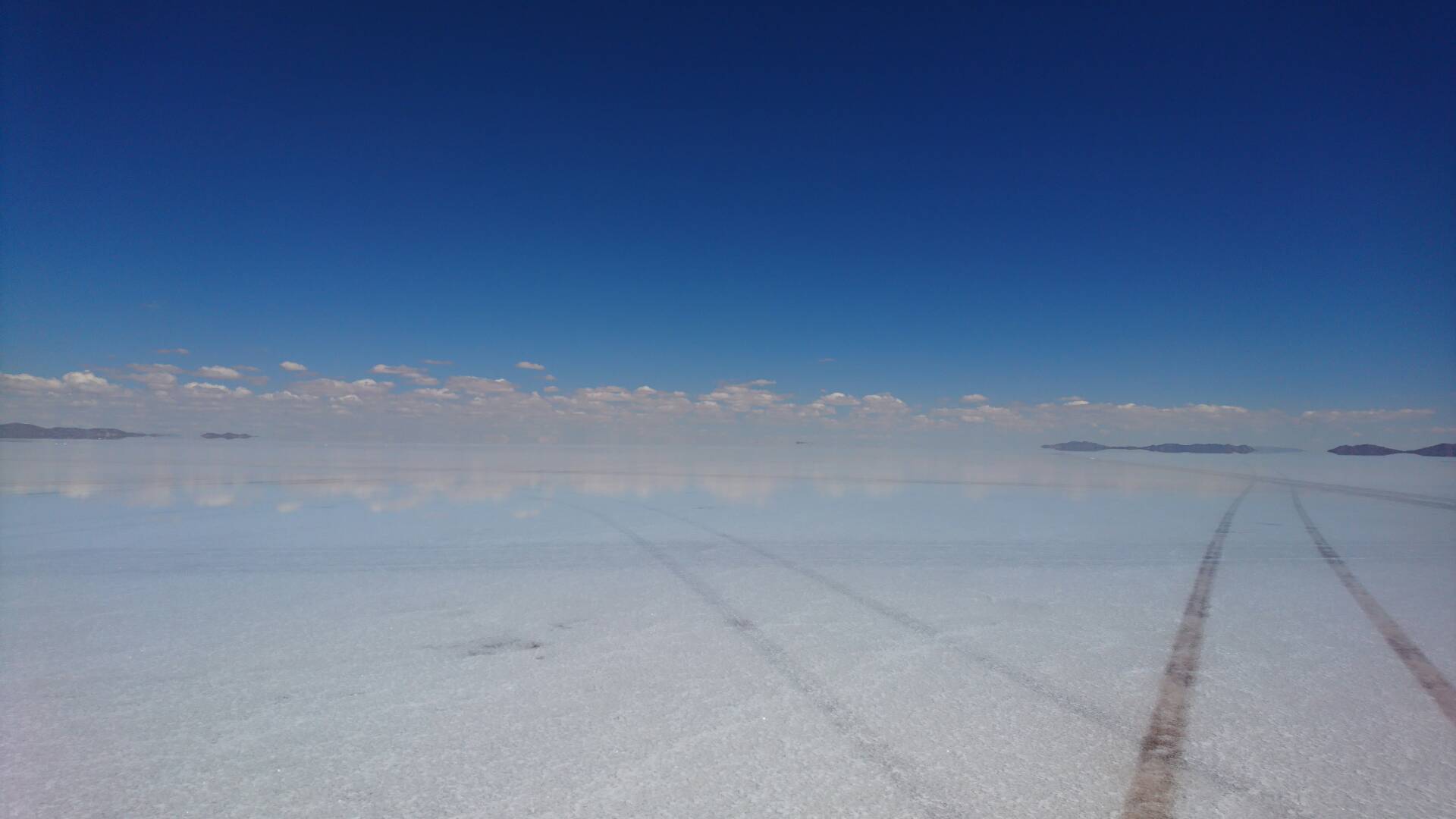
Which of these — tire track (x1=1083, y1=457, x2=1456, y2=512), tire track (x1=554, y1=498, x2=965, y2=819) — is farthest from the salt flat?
tire track (x1=1083, y1=457, x2=1456, y2=512)

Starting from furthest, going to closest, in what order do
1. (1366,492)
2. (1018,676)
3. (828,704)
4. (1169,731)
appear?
(1366,492) → (1018,676) → (828,704) → (1169,731)

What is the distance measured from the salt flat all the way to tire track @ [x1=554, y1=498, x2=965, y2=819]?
0.06 ft

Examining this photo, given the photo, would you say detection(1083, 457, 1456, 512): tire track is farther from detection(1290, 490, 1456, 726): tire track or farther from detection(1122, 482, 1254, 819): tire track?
detection(1122, 482, 1254, 819): tire track

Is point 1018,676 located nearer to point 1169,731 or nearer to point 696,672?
point 1169,731

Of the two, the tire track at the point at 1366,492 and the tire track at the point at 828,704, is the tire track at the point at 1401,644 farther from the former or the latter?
the tire track at the point at 1366,492

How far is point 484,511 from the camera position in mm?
11648

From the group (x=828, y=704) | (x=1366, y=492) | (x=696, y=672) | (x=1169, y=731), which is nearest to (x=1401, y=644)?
(x=1169, y=731)

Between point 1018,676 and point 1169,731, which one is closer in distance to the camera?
point 1169,731

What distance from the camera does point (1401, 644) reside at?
15.9 feet

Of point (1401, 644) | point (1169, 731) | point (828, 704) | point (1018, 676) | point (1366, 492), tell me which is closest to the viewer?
point (1169, 731)

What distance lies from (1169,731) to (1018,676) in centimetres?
84

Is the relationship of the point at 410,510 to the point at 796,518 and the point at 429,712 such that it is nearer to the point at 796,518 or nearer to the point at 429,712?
the point at 796,518

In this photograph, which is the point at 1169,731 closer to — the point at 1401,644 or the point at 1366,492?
the point at 1401,644

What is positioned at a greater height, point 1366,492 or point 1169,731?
point 1366,492
